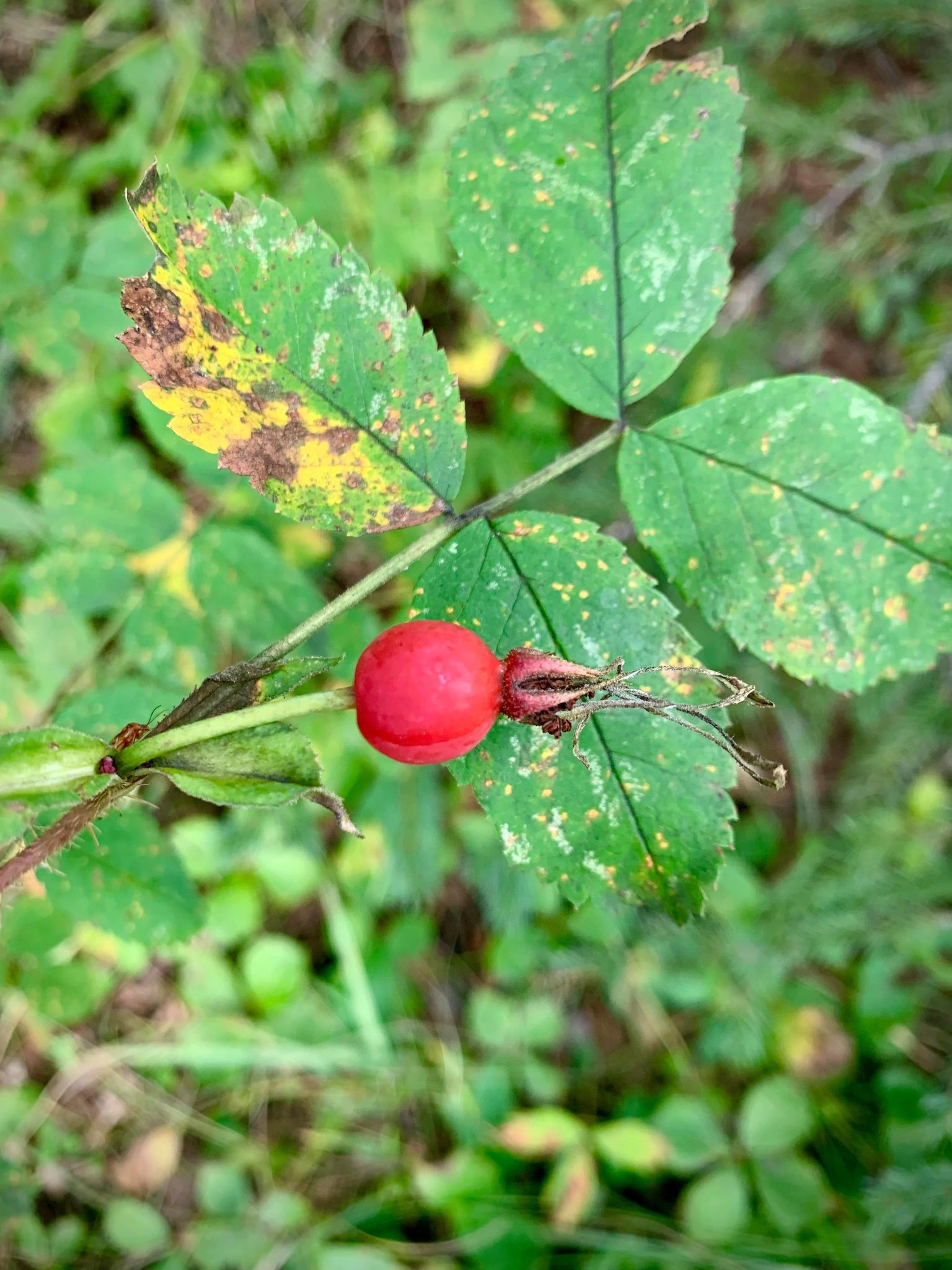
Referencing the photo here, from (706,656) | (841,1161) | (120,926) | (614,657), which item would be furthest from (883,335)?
(120,926)

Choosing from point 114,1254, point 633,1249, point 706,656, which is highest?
point 706,656

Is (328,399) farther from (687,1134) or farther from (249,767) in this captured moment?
(687,1134)

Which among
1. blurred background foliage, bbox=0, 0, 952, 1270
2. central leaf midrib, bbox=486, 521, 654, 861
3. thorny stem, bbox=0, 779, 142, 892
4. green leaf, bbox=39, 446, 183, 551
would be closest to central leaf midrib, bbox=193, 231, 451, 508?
central leaf midrib, bbox=486, 521, 654, 861

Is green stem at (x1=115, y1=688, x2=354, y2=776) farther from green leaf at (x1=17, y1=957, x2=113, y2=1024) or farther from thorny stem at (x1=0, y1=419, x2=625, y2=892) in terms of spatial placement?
green leaf at (x1=17, y1=957, x2=113, y2=1024)

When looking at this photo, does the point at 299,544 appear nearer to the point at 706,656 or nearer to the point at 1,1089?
the point at 706,656

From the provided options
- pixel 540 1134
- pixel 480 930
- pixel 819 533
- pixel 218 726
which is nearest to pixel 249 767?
pixel 218 726

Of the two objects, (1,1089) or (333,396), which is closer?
(333,396)
